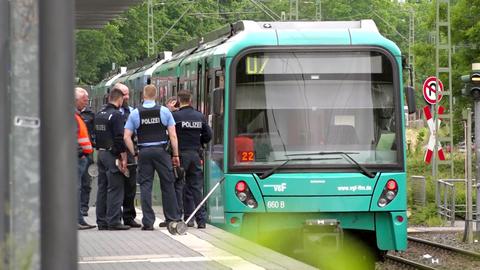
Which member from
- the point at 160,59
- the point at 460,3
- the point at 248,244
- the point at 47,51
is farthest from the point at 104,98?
the point at 47,51

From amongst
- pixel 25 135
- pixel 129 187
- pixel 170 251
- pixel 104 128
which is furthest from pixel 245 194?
pixel 25 135

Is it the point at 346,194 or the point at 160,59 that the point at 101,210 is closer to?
the point at 346,194

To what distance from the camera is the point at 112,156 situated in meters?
15.7

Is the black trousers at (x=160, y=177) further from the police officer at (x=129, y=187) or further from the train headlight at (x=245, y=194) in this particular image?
the train headlight at (x=245, y=194)

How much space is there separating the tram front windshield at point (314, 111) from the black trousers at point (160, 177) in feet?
2.86

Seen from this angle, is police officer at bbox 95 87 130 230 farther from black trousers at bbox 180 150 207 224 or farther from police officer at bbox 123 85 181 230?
black trousers at bbox 180 150 207 224

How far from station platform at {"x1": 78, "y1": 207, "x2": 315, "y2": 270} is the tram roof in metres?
3.61

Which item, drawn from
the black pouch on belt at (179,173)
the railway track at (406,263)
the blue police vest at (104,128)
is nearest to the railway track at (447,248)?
the railway track at (406,263)

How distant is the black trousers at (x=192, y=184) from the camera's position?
16.2 meters

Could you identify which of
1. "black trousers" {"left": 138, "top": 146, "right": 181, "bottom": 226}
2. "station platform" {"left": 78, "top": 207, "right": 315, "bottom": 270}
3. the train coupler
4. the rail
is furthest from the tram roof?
the rail

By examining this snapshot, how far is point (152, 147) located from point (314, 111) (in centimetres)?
208

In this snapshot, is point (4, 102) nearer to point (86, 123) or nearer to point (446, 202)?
point (86, 123)

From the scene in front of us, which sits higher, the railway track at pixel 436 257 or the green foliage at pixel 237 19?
the green foliage at pixel 237 19

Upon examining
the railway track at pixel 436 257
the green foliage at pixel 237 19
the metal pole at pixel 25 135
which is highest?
the green foliage at pixel 237 19
